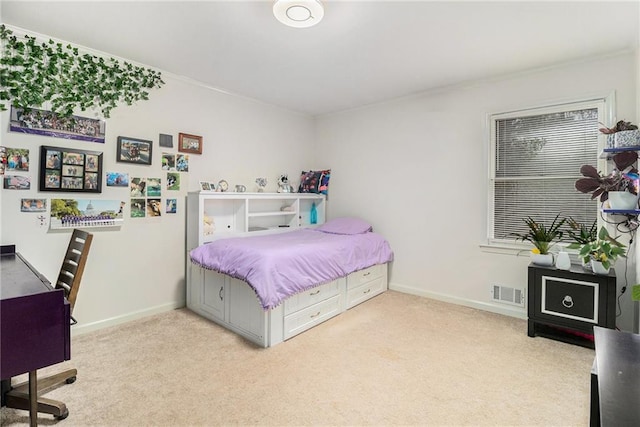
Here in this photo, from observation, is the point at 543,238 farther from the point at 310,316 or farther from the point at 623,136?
the point at 310,316

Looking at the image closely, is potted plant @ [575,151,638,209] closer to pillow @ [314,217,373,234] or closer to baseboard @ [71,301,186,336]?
pillow @ [314,217,373,234]

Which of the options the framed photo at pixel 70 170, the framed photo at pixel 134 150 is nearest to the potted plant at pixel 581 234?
the framed photo at pixel 134 150

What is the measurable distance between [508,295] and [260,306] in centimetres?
256

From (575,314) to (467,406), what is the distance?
1473 mm

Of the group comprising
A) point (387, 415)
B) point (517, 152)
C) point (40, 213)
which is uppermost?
point (517, 152)

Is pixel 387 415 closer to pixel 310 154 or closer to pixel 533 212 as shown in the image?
pixel 533 212

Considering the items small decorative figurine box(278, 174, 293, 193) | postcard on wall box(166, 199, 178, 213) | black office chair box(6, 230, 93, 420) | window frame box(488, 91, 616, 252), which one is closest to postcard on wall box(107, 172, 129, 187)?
postcard on wall box(166, 199, 178, 213)

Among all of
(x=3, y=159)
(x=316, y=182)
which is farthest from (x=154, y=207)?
(x=316, y=182)

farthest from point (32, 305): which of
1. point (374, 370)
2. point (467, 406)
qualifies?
point (467, 406)

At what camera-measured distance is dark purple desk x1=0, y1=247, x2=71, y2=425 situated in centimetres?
114

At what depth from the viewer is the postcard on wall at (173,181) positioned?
10.7 feet

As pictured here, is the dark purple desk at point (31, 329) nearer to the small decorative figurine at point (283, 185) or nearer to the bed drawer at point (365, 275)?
the bed drawer at point (365, 275)

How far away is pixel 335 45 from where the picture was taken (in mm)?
2578

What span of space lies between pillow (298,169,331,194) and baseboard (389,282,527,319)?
1698 mm
